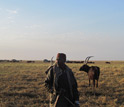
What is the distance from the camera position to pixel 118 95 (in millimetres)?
10414

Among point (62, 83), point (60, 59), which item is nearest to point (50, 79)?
point (62, 83)

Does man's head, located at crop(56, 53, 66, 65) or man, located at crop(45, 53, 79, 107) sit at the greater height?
man's head, located at crop(56, 53, 66, 65)

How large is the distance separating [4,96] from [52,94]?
6.46m

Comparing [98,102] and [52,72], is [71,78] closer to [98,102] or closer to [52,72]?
[52,72]

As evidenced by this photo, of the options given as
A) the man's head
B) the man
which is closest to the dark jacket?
the man

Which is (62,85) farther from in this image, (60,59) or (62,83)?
(60,59)

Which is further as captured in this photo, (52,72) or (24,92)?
(24,92)

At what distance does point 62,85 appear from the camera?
4.20m

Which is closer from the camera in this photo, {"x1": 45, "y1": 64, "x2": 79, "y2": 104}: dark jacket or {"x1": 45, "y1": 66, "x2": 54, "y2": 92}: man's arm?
{"x1": 45, "y1": 64, "x2": 79, "y2": 104}: dark jacket

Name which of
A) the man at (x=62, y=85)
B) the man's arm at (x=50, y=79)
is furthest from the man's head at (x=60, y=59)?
the man's arm at (x=50, y=79)

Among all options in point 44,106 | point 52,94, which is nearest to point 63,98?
point 52,94

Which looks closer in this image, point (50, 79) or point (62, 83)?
point (62, 83)

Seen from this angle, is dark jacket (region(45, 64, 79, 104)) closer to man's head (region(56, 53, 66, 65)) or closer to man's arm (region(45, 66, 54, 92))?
man's arm (region(45, 66, 54, 92))

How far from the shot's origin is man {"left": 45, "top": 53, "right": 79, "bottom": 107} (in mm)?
4172
